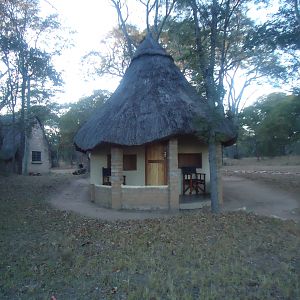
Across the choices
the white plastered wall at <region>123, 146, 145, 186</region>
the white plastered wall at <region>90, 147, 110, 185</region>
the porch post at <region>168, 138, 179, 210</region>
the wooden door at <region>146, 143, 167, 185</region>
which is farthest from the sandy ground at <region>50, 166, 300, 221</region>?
the wooden door at <region>146, 143, 167, 185</region>

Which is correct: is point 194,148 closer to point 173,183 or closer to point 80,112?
point 173,183

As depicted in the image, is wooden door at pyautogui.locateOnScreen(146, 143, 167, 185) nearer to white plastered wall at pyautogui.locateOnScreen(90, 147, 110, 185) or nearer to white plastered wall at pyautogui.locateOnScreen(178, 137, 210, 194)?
white plastered wall at pyautogui.locateOnScreen(178, 137, 210, 194)

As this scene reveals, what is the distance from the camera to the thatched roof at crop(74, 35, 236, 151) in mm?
11688

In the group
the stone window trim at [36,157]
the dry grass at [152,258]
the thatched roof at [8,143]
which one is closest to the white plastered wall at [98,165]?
the dry grass at [152,258]

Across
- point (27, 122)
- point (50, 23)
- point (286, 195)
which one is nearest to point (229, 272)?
point (286, 195)

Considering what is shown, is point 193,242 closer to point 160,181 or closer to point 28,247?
point 28,247

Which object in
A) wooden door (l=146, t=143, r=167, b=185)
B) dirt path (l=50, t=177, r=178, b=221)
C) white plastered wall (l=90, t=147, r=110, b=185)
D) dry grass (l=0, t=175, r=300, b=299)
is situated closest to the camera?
dry grass (l=0, t=175, r=300, b=299)

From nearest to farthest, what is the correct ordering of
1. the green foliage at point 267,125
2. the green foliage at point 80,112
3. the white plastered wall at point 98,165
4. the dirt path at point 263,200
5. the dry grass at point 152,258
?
the dry grass at point 152,258 → the dirt path at point 263,200 → the white plastered wall at point 98,165 → the green foliage at point 80,112 → the green foliage at point 267,125

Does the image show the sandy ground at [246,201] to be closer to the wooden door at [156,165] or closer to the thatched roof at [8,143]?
the wooden door at [156,165]

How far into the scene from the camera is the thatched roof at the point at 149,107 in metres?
11.7

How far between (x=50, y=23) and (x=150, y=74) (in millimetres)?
13538

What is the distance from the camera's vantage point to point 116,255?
6750mm

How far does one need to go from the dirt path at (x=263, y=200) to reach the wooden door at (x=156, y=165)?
271 centimetres

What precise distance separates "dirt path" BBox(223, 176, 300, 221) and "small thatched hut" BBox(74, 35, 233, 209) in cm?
180
